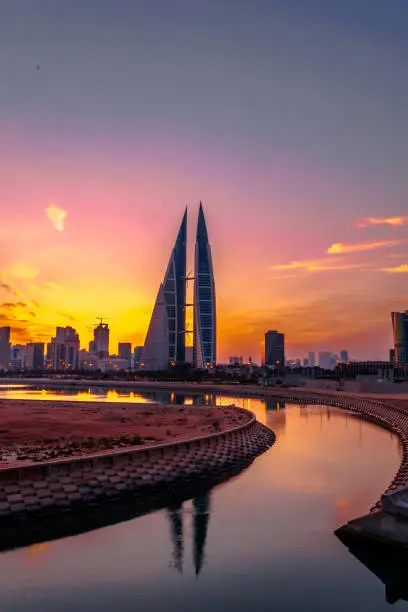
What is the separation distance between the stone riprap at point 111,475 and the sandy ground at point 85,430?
5234 mm

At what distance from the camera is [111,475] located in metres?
33.7

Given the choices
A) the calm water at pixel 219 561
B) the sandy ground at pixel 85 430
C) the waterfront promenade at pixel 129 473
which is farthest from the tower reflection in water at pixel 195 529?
the sandy ground at pixel 85 430

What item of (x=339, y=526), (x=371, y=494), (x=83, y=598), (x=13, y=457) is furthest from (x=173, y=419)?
(x=83, y=598)

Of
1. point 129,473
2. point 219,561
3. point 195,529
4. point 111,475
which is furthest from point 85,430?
point 219,561

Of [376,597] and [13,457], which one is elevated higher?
[13,457]

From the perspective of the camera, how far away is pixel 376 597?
20.2 m

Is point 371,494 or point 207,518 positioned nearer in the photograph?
point 207,518

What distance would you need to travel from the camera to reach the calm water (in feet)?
65.4

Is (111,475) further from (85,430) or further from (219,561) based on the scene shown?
(85,430)

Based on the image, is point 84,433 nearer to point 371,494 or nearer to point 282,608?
point 371,494

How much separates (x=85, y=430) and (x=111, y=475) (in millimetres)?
23105

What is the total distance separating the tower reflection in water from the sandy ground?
11079 mm

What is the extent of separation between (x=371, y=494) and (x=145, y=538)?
612 inches

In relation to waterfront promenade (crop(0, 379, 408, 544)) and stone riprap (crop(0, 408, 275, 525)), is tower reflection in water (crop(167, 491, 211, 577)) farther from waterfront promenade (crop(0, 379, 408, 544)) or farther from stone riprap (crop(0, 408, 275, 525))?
waterfront promenade (crop(0, 379, 408, 544))
